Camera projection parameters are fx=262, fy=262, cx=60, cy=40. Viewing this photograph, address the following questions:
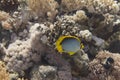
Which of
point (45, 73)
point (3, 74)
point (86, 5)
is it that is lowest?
point (45, 73)

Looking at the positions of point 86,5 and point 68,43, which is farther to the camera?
point 86,5

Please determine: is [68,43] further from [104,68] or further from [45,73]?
[104,68]

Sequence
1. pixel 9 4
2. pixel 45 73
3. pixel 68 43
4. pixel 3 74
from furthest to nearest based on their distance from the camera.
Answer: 1. pixel 9 4
2. pixel 45 73
3. pixel 3 74
4. pixel 68 43

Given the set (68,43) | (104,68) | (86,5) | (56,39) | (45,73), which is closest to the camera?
(68,43)

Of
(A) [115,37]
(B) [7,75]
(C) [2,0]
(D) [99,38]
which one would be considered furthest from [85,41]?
(C) [2,0]

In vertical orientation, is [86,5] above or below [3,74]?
above

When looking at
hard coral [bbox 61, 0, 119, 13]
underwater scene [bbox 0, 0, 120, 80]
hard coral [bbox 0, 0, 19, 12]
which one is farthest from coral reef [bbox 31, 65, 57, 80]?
hard coral [bbox 0, 0, 19, 12]

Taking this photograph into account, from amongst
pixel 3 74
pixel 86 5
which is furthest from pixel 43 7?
pixel 3 74

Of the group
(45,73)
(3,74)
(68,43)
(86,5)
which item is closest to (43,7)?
(86,5)

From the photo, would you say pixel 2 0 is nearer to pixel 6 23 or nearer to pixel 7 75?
pixel 6 23
